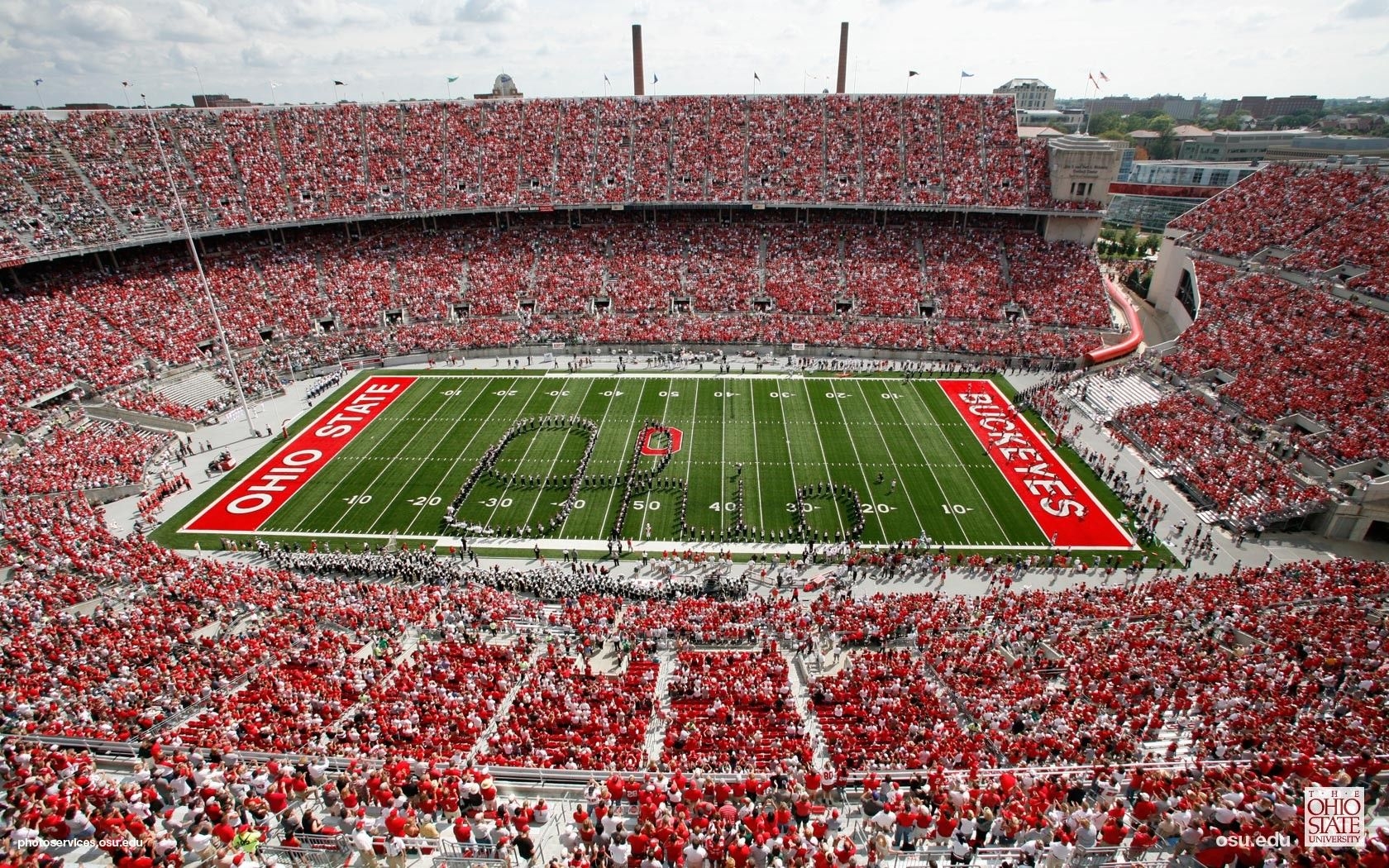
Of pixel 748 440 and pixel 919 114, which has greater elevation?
pixel 919 114

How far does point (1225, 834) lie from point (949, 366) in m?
31.0

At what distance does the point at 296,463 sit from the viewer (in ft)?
98.8

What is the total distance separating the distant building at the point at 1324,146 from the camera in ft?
263

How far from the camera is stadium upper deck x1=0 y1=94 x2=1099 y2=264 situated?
42.5 m

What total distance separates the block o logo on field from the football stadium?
0.10 meters

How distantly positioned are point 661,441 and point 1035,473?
14892mm

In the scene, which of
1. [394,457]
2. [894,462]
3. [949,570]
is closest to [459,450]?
[394,457]

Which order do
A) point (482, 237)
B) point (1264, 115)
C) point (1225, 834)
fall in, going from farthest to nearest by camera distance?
point (1264, 115)
point (482, 237)
point (1225, 834)

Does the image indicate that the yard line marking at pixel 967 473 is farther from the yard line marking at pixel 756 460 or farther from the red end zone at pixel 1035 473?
the yard line marking at pixel 756 460

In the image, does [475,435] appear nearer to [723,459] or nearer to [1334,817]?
[723,459]

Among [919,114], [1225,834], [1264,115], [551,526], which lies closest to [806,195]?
A: [919,114]

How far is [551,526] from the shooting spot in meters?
25.5

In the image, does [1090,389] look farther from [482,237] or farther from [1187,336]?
[482,237]

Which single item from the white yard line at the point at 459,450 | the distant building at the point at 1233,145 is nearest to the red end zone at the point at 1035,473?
the white yard line at the point at 459,450
